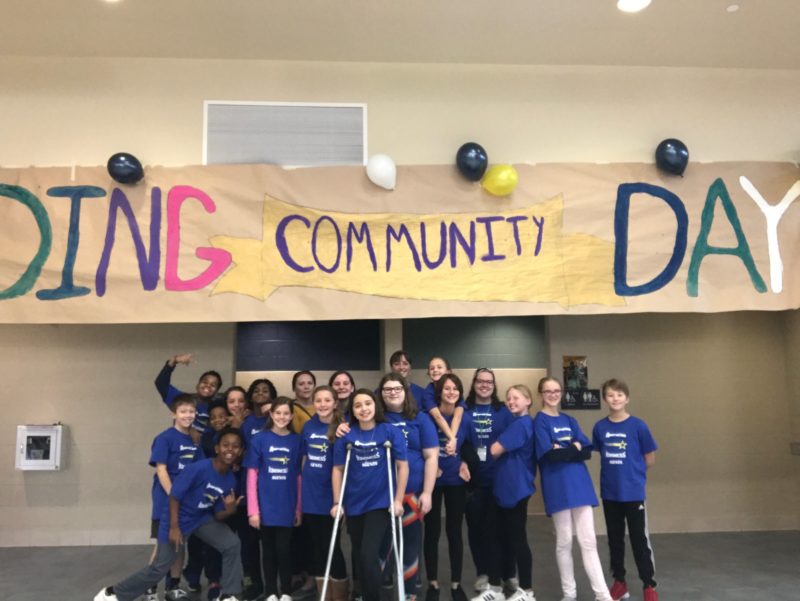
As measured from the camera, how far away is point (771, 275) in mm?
4258

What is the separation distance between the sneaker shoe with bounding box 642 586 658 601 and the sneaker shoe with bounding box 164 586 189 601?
2.71 metres

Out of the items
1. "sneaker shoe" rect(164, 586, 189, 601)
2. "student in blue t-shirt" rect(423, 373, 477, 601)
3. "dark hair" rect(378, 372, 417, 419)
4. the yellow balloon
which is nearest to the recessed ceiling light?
the yellow balloon

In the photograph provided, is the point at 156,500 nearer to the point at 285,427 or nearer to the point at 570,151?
the point at 285,427

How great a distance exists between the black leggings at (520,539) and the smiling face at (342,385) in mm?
1193

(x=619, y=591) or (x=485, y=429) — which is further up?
(x=485, y=429)

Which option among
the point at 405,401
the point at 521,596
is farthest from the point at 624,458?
the point at 405,401

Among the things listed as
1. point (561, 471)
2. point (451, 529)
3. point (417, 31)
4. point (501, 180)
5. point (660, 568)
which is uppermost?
point (417, 31)

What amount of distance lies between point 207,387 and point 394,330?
6.51 feet

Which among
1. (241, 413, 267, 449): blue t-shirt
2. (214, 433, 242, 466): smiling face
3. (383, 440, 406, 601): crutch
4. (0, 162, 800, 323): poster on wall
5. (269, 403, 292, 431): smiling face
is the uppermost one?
(0, 162, 800, 323): poster on wall

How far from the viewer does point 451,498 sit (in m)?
3.59

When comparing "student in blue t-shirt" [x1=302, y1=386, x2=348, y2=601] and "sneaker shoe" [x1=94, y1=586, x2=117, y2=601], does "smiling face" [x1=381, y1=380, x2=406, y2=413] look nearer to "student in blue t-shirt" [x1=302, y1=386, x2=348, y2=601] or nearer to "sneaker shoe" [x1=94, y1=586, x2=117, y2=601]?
"student in blue t-shirt" [x1=302, y1=386, x2=348, y2=601]

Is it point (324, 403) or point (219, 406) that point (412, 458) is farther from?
point (219, 406)

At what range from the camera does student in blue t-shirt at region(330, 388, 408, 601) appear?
3.15 metres

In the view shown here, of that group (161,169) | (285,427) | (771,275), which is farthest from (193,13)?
(771,275)
